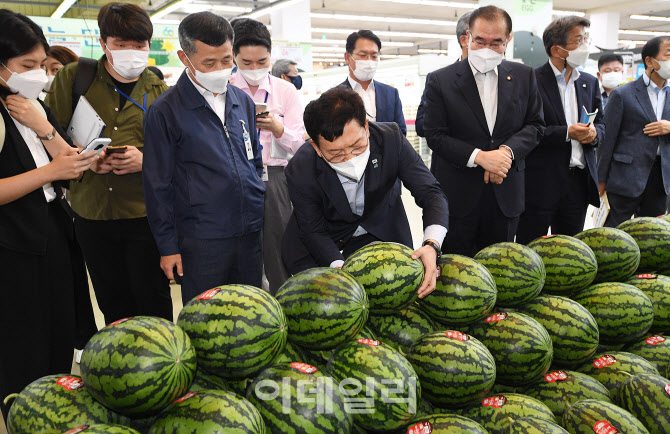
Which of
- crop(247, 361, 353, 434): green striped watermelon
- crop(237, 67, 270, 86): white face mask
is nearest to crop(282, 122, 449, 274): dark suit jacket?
crop(247, 361, 353, 434): green striped watermelon

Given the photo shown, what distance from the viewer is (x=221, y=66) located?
2.13 metres

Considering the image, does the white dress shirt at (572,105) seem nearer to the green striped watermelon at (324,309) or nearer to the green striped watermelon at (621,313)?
the green striped watermelon at (621,313)

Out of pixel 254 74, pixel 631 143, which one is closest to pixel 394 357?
pixel 254 74

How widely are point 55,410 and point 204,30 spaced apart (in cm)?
154

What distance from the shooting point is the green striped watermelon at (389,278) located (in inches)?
53.9

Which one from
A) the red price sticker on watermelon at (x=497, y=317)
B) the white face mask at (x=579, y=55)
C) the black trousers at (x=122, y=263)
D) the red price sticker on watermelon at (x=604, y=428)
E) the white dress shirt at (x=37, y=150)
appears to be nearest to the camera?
the red price sticker on watermelon at (x=604, y=428)

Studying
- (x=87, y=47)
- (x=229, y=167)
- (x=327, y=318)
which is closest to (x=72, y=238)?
(x=229, y=167)

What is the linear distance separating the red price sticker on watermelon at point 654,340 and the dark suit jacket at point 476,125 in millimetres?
1180

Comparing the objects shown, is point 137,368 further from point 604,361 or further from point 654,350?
point 654,350

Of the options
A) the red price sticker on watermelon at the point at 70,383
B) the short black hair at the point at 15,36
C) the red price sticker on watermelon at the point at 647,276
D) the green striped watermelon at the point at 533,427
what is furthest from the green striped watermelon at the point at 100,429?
the red price sticker on watermelon at the point at 647,276

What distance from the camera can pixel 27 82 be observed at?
6.17 feet

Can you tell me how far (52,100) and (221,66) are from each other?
34.9 inches

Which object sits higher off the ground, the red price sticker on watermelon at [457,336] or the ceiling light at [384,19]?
the ceiling light at [384,19]

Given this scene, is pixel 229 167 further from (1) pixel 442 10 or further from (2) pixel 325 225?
(1) pixel 442 10
